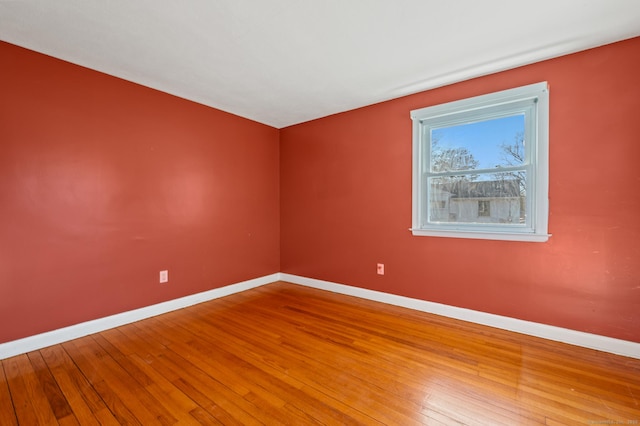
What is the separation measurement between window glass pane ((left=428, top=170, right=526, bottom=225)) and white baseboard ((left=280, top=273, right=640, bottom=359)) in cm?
88

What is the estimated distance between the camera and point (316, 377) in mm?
1844

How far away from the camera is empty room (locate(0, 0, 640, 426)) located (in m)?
1.72

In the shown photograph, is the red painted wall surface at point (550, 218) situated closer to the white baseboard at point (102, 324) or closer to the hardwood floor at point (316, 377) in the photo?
the hardwood floor at point (316, 377)

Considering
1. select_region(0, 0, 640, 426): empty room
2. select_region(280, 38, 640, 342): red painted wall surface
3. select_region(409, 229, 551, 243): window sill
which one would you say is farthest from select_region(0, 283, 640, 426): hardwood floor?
select_region(409, 229, 551, 243): window sill

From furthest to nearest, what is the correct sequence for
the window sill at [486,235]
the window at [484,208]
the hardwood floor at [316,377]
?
the window at [484,208] < the window sill at [486,235] < the hardwood floor at [316,377]

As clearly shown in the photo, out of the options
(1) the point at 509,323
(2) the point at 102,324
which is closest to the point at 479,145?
(1) the point at 509,323

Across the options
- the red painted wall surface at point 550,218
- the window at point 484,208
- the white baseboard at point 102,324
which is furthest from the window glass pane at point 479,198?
the white baseboard at point 102,324

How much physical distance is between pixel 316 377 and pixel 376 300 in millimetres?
1635

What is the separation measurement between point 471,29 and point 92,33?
105 inches

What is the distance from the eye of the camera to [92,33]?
1.99 meters

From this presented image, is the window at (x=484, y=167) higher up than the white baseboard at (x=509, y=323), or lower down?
higher up

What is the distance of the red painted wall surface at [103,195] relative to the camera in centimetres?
215

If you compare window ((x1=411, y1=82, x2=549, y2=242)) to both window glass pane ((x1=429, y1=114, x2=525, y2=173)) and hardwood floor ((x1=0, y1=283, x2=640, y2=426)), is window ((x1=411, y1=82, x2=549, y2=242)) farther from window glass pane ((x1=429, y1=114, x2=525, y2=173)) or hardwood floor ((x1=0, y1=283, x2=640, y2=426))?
hardwood floor ((x1=0, y1=283, x2=640, y2=426))

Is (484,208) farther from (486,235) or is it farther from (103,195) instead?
(103,195)
